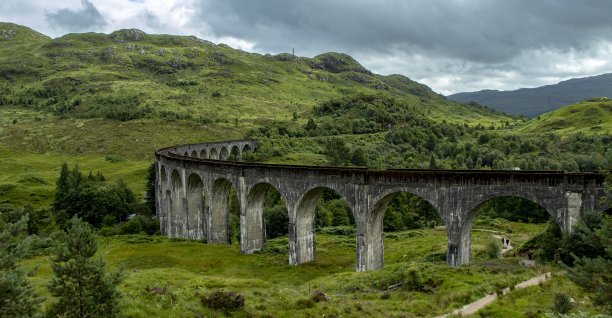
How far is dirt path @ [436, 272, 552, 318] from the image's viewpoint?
2430cm

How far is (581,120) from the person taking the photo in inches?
6245

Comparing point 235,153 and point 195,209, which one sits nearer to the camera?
point 195,209

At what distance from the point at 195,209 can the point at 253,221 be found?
46.9 feet

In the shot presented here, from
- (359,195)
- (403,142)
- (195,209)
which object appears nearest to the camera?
(359,195)

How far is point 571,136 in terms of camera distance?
13350cm

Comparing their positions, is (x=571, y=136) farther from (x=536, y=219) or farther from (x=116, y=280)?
(x=116, y=280)

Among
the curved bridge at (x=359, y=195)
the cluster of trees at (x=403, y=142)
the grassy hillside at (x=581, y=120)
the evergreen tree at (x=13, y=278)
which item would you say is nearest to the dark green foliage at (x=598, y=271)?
the evergreen tree at (x=13, y=278)

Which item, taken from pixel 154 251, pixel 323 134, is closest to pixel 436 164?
pixel 323 134

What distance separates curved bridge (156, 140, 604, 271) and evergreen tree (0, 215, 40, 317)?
29071 mm

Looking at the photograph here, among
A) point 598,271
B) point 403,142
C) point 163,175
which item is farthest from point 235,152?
point 598,271

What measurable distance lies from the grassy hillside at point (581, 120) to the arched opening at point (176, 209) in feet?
407

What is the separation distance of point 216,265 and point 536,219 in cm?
5849

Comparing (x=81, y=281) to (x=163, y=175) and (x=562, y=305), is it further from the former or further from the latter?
(x=163, y=175)

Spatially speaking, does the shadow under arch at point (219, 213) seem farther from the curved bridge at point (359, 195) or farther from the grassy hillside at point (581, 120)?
the grassy hillside at point (581, 120)
